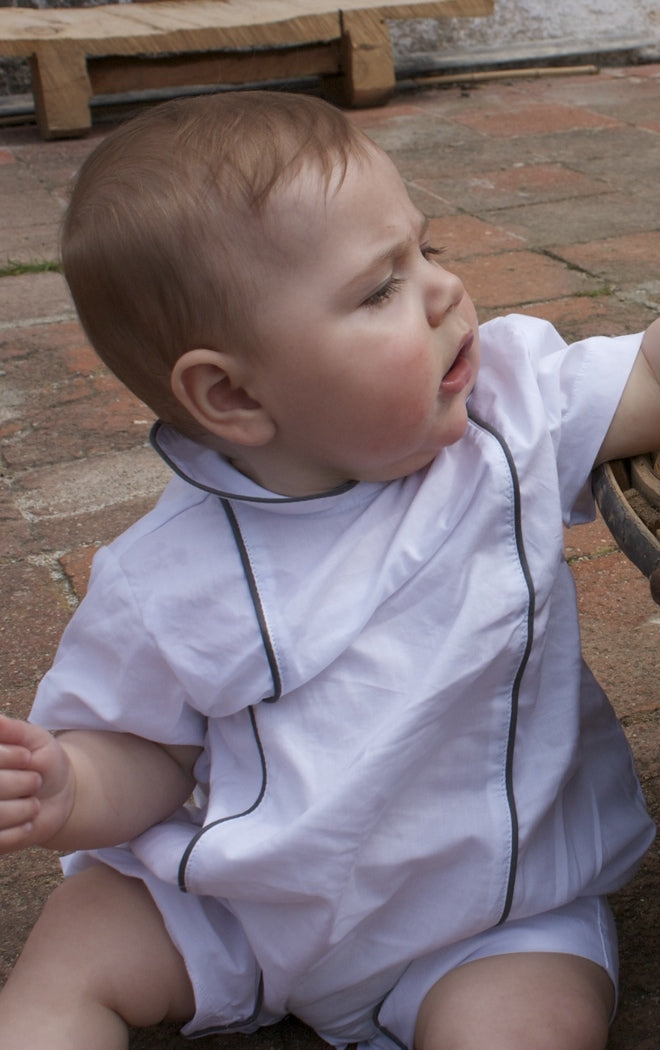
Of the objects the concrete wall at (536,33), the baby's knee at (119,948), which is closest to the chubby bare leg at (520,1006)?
the baby's knee at (119,948)

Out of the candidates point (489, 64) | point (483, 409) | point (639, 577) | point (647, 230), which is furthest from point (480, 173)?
point (483, 409)

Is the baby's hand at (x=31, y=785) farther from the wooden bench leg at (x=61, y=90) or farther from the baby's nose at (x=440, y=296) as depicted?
the wooden bench leg at (x=61, y=90)

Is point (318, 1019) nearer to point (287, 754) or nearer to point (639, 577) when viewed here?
point (287, 754)

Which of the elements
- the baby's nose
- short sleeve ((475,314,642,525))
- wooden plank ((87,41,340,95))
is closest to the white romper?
short sleeve ((475,314,642,525))

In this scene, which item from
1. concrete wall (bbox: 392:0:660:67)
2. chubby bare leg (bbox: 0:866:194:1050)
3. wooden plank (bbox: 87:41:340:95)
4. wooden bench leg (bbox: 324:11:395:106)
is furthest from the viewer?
concrete wall (bbox: 392:0:660:67)

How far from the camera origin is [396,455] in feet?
4.01

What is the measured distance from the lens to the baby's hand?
1.20m

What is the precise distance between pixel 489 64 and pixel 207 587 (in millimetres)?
4821

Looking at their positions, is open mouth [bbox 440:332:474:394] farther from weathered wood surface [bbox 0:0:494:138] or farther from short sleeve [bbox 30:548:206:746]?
weathered wood surface [bbox 0:0:494:138]

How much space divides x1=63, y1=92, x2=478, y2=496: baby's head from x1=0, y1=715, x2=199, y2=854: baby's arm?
0.33 meters

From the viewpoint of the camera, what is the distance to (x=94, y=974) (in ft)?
4.28

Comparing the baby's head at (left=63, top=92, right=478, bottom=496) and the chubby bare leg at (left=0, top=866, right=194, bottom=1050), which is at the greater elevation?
the baby's head at (left=63, top=92, right=478, bottom=496)

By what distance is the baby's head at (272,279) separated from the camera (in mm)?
1150

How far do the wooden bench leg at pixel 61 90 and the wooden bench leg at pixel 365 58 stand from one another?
950 mm
